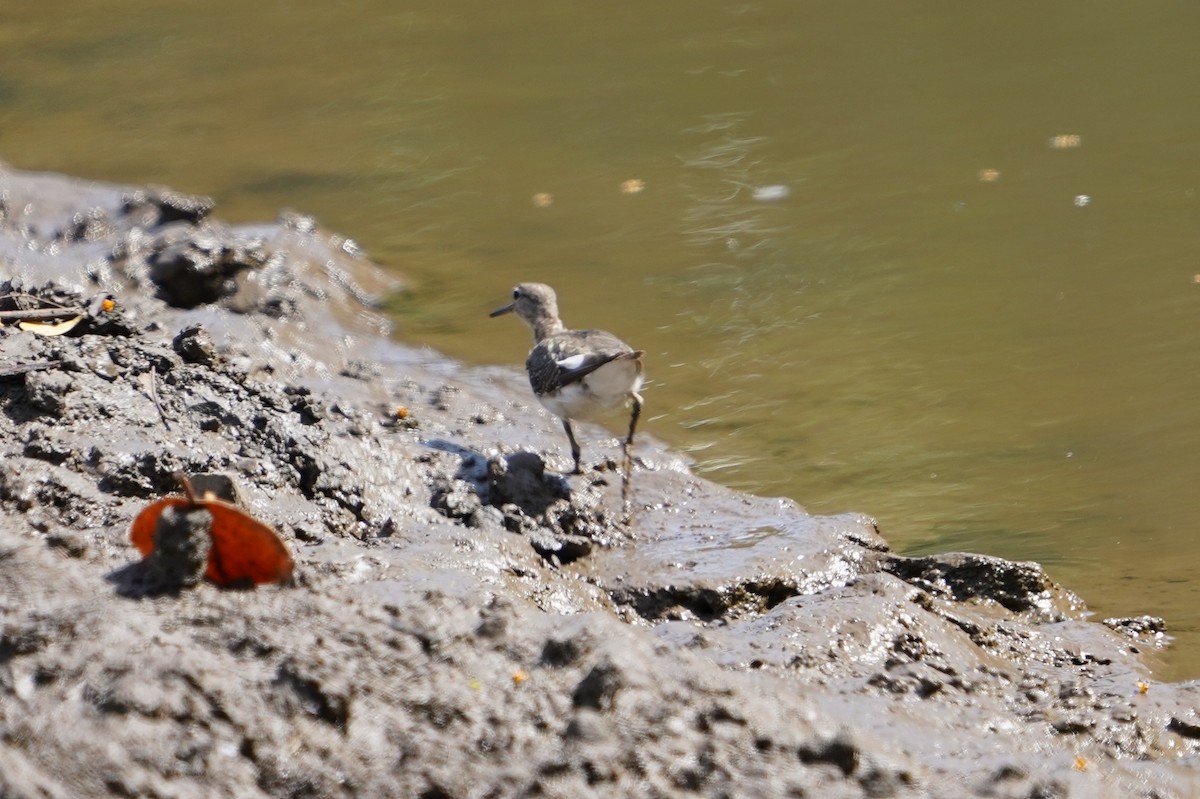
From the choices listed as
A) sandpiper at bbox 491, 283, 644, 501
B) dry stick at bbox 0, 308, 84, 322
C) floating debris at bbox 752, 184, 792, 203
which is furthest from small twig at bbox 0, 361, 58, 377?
floating debris at bbox 752, 184, 792, 203

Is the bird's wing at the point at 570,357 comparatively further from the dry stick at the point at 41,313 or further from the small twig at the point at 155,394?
the dry stick at the point at 41,313

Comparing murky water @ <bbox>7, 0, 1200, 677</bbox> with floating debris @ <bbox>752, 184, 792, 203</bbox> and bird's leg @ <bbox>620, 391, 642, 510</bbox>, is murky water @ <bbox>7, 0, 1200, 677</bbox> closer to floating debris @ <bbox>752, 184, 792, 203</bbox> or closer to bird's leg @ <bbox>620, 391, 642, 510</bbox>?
floating debris @ <bbox>752, 184, 792, 203</bbox>

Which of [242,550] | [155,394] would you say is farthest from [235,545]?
[155,394]

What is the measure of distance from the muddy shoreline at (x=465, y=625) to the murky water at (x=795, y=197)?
85cm

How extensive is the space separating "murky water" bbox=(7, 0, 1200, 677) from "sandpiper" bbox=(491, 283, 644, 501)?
70 centimetres

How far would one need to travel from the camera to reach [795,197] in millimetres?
9648

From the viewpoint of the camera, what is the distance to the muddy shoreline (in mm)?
2645

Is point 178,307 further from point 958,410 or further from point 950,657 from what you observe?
point 950,657

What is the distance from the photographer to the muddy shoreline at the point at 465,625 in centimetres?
264

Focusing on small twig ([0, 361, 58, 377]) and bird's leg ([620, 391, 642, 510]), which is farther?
bird's leg ([620, 391, 642, 510])

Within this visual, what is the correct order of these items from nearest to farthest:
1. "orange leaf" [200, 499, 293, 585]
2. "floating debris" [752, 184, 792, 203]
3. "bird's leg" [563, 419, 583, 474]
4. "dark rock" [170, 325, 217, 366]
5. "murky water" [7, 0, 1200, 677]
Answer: "orange leaf" [200, 499, 293, 585] → "dark rock" [170, 325, 217, 366] → "bird's leg" [563, 419, 583, 474] → "murky water" [7, 0, 1200, 677] → "floating debris" [752, 184, 792, 203]

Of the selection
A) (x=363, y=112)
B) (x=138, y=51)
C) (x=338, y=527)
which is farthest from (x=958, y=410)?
(x=138, y=51)

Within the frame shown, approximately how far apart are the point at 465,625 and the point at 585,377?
112 inches

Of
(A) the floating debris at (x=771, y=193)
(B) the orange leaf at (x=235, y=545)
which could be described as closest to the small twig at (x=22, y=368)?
(B) the orange leaf at (x=235, y=545)
